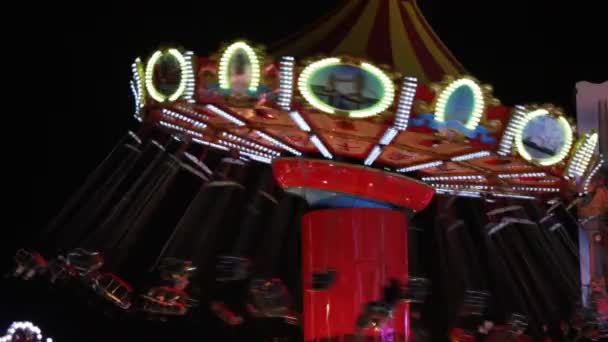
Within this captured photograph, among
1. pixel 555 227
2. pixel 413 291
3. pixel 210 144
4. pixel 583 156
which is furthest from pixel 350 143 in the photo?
pixel 555 227

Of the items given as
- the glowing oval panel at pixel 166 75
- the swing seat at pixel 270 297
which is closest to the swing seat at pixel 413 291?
the swing seat at pixel 270 297

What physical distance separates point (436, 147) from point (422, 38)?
1094 mm

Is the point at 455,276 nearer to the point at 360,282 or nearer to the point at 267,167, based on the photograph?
the point at 267,167

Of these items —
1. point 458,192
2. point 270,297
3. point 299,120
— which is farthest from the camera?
point 458,192

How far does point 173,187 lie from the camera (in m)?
15.9

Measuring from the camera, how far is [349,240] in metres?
10.4

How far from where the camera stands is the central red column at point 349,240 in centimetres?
1026

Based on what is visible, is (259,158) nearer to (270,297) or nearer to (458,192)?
(458,192)

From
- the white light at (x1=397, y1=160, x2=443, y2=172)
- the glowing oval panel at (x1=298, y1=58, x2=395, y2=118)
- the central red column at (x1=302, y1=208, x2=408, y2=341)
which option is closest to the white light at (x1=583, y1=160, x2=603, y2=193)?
the white light at (x1=397, y1=160, x2=443, y2=172)

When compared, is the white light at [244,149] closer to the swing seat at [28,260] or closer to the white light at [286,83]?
the swing seat at [28,260]

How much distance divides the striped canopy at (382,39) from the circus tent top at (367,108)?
13 millimetres

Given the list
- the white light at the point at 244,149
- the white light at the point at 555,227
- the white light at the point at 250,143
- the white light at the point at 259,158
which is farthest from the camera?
the white light at the point at 555,227

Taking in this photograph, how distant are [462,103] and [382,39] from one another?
4.91ft

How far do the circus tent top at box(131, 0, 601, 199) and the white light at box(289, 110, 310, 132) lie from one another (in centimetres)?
1
